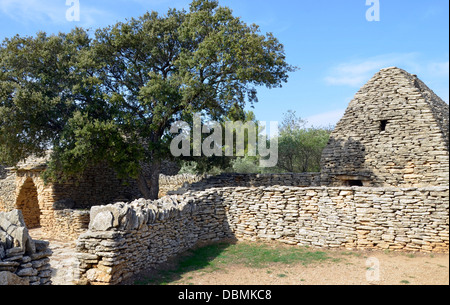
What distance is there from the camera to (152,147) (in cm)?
1495

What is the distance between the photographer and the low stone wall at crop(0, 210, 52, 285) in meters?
5.47

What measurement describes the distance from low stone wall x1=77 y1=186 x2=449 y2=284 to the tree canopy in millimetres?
4821

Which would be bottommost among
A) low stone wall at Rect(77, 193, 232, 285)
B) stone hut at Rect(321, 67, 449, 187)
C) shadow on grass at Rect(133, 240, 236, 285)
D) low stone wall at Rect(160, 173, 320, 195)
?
shadow on grass at Rect(133, 240, 236, 285)

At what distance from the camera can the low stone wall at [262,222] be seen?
25.3 ft

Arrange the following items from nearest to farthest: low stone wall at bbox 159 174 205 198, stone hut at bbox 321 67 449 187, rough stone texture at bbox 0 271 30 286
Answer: rough stone texture at bbox 0 271 30 286 < stone hut at bbox 321 67 449 187 < low stone wall at bbox 159 174 205 198

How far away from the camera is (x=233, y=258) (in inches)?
381

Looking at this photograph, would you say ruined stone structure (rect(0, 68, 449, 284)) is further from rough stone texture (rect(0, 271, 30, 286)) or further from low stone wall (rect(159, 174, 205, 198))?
low stone wall (rect(159, 174, 205, 198))

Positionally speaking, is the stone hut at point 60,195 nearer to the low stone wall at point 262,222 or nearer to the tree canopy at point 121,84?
the tree canopy at point 121,84

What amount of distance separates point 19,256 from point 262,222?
24.6ft

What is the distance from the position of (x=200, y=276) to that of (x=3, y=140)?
11678 millimetres

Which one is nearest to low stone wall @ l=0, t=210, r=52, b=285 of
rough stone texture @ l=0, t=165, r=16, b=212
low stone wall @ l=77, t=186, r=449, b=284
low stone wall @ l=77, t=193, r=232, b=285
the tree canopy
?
low stone wall @ l=77, t=193, r=232, b=285

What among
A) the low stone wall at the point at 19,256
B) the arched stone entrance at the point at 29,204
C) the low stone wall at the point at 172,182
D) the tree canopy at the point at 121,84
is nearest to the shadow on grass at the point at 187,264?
the low stone wall at the point at 19,256

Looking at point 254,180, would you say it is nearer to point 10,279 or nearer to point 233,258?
point 233,258

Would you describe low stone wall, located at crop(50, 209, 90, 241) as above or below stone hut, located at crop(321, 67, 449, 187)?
below
